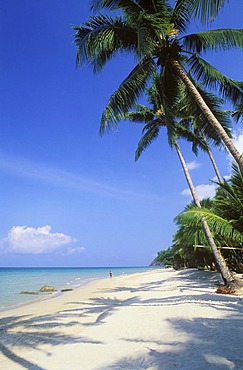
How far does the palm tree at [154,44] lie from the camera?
8.28 m

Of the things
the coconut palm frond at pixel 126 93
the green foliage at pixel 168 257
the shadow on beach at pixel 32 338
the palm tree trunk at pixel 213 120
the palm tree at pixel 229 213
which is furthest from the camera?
the green foliage at pixel 168 257

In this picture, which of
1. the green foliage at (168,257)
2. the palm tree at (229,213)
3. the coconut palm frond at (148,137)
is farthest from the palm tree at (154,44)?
the green foliage at (168,257)

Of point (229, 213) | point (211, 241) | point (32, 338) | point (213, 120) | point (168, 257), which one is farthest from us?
point (168, 257)

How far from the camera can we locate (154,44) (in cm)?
838

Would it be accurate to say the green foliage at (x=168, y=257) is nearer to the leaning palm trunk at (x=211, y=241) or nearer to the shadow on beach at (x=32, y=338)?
the leaning palm trunk at (x=211, y=241)

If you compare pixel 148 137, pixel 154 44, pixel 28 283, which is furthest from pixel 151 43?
pixel 28 283

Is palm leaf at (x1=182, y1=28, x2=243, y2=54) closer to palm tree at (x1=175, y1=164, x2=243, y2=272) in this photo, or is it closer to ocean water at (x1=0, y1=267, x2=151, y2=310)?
palm tree at (x1=175, y1=164, x2=243, y2=272)

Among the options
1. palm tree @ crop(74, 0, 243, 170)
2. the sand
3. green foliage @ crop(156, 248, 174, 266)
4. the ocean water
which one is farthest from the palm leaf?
green foliage @ crop(156, 248, 174, 266)

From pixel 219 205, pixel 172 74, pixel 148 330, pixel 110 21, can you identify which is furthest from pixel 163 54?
pixel 148 330

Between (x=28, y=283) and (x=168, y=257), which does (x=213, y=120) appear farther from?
(x=168, y=257)

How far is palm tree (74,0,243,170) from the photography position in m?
8.28

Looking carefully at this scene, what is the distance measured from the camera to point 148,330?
22.3ft

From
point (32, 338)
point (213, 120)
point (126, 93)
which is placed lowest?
point (32, 338)

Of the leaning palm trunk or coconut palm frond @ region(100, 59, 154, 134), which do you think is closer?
coconut palm frond @ region(100, 59, 154, 134)
